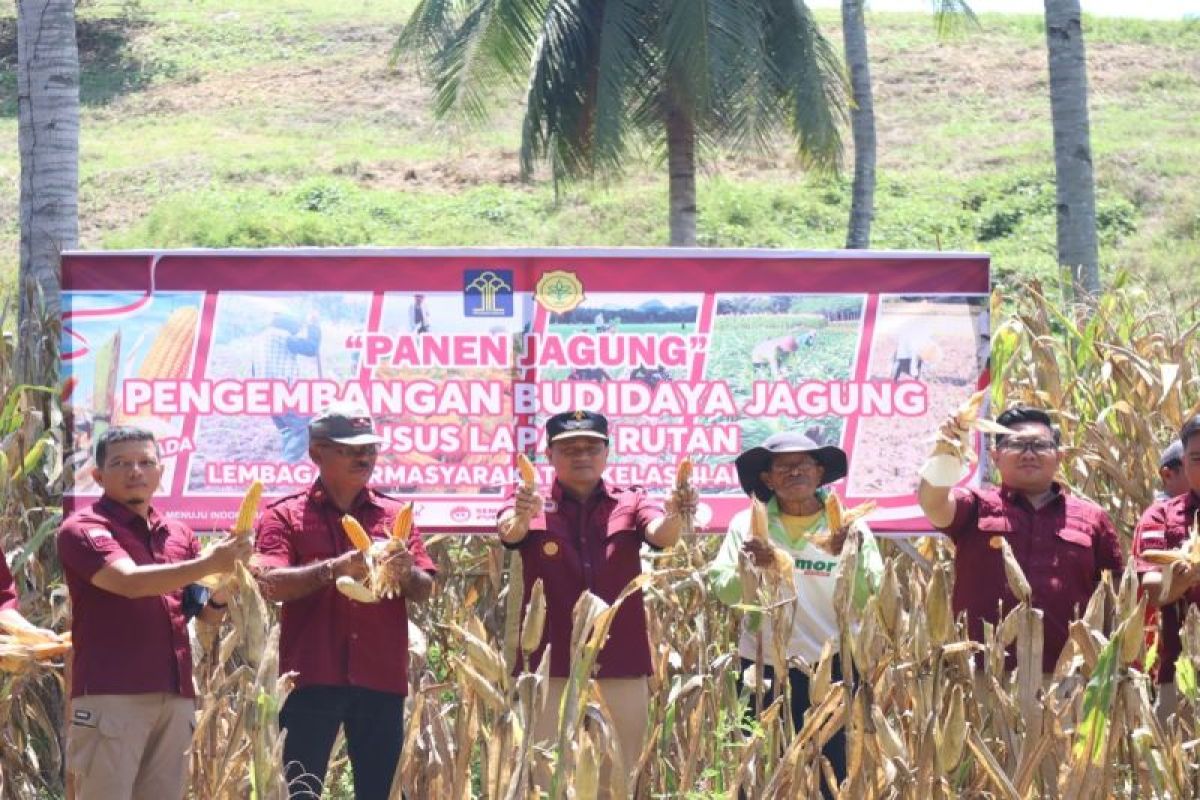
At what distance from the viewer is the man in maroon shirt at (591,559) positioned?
5223 mm

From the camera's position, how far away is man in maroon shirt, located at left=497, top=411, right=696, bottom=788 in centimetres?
522

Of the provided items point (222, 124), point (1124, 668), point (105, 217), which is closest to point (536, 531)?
point (1124, 668)

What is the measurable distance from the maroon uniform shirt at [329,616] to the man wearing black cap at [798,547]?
2.86ft

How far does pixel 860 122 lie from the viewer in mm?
18641

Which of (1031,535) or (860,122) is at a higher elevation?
(860,122)

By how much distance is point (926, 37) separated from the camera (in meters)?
40.7

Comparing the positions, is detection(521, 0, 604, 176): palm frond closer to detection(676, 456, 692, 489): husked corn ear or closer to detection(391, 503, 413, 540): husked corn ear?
detection(676, 456, 692, 489): husked corn ear

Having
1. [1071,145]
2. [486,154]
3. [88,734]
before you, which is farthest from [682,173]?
[486,154]

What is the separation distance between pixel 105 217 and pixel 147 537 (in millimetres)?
25011

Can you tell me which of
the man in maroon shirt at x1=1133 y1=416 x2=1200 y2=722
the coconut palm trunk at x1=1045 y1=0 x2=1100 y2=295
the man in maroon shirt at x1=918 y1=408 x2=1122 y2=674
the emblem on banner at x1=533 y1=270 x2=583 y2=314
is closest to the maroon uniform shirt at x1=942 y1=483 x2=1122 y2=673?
the man in maroon shirt at x1=918 y1=408 x2=1122 y2=674

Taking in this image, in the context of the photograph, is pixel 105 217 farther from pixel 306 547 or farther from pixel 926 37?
pixel 306 547

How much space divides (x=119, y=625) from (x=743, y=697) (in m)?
1.75

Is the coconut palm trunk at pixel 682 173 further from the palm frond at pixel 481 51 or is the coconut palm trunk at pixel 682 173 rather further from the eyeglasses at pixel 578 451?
the eyeglasses at pixel 578 451

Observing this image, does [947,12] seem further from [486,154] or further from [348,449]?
[486,154]
